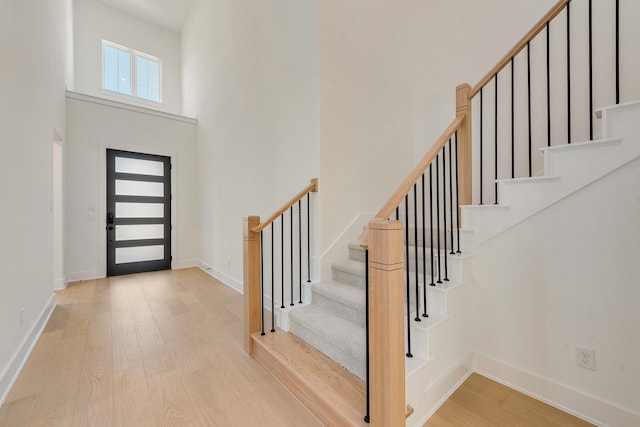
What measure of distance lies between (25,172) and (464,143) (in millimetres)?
3661

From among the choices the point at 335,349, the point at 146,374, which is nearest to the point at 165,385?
→ the point at 146,374

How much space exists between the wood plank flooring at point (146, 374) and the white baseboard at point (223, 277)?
1.83 feet

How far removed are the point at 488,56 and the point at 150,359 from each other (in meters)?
4.23

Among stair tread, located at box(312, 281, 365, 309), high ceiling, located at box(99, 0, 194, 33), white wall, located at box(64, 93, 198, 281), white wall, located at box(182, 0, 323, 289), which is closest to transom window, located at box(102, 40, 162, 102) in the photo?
high ceiling, located at box(99, 0, 194, 33)

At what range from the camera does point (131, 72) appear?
6.00m

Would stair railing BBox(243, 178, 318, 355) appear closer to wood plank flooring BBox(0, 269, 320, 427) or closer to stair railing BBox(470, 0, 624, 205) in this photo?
wood plank flooring BBox(0, 269, 320, 427)

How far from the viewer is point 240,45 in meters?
3.72

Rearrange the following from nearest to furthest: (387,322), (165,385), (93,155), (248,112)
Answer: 1. (387,322)
2. (165,385)
3. (248,112)
4. (93,155)

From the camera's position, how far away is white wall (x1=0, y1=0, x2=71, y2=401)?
73.9 inches

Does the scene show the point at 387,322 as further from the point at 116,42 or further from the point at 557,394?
the point at 116,42

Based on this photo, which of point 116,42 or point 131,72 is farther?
point 131,72

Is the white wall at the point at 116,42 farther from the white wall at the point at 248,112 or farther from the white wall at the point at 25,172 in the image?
the white wall at the point at 25,172

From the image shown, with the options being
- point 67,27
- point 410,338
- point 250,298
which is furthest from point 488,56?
point 67,27

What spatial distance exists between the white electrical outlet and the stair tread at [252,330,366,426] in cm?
127
